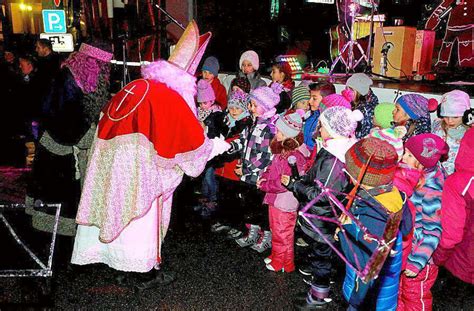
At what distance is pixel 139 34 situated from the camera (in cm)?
733

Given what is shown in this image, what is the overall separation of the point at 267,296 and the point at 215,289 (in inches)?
18.8

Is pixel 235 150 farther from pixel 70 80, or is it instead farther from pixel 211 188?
pixel 70 80

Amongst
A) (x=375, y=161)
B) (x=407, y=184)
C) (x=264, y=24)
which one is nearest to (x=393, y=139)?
(x=407, y=184)

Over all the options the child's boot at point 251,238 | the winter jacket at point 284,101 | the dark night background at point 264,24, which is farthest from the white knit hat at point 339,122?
the dark night background at point 264,24

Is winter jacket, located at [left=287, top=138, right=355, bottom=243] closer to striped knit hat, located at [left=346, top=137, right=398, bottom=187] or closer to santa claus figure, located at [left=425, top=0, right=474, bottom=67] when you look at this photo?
striped knit hat, located at [left=346, top=137, right=398, bottom=187]

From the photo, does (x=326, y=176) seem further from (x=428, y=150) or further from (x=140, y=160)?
(x=140, y=160)

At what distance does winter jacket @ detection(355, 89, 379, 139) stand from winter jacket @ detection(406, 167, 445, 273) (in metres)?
1.89

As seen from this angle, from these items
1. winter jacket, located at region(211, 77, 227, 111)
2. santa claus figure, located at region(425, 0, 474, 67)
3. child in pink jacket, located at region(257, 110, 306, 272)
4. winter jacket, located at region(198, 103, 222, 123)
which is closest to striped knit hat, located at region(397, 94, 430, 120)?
child in pink jacket, located at region(257, 110, 306, 272)

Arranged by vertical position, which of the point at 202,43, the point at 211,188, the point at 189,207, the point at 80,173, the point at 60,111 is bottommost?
the point at 189,207

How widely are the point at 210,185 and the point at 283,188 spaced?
177cm

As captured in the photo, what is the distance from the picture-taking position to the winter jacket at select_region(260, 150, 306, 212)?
384cm

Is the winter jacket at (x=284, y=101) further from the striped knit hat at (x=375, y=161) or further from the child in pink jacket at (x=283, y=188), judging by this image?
the striped knit hat at (x=375, y=161)

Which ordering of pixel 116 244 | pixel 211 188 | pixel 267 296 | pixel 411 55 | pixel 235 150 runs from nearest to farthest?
pixel 116 244 < pixel 267 296 < pixel 235 150 < pixel 211 188 < pixel 411 55

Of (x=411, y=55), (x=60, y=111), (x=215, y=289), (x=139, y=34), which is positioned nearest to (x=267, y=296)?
(x=215, y=289)
